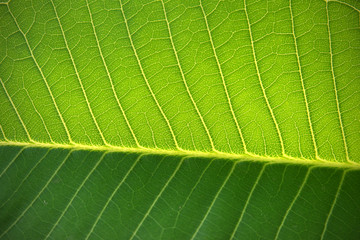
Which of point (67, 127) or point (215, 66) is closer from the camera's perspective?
point (215, 66)

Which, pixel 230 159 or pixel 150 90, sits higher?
pixel 150 90

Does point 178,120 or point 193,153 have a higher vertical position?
point 178,120

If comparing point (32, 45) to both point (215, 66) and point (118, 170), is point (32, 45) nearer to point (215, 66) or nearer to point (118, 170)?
point (118, 170)

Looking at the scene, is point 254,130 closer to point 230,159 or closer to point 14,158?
point 230,159

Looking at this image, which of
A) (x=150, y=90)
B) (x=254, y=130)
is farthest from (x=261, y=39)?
(x=150, y=90)

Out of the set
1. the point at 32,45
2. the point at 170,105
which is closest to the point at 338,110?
the point at 170,105

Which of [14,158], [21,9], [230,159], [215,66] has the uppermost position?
[21,9]
